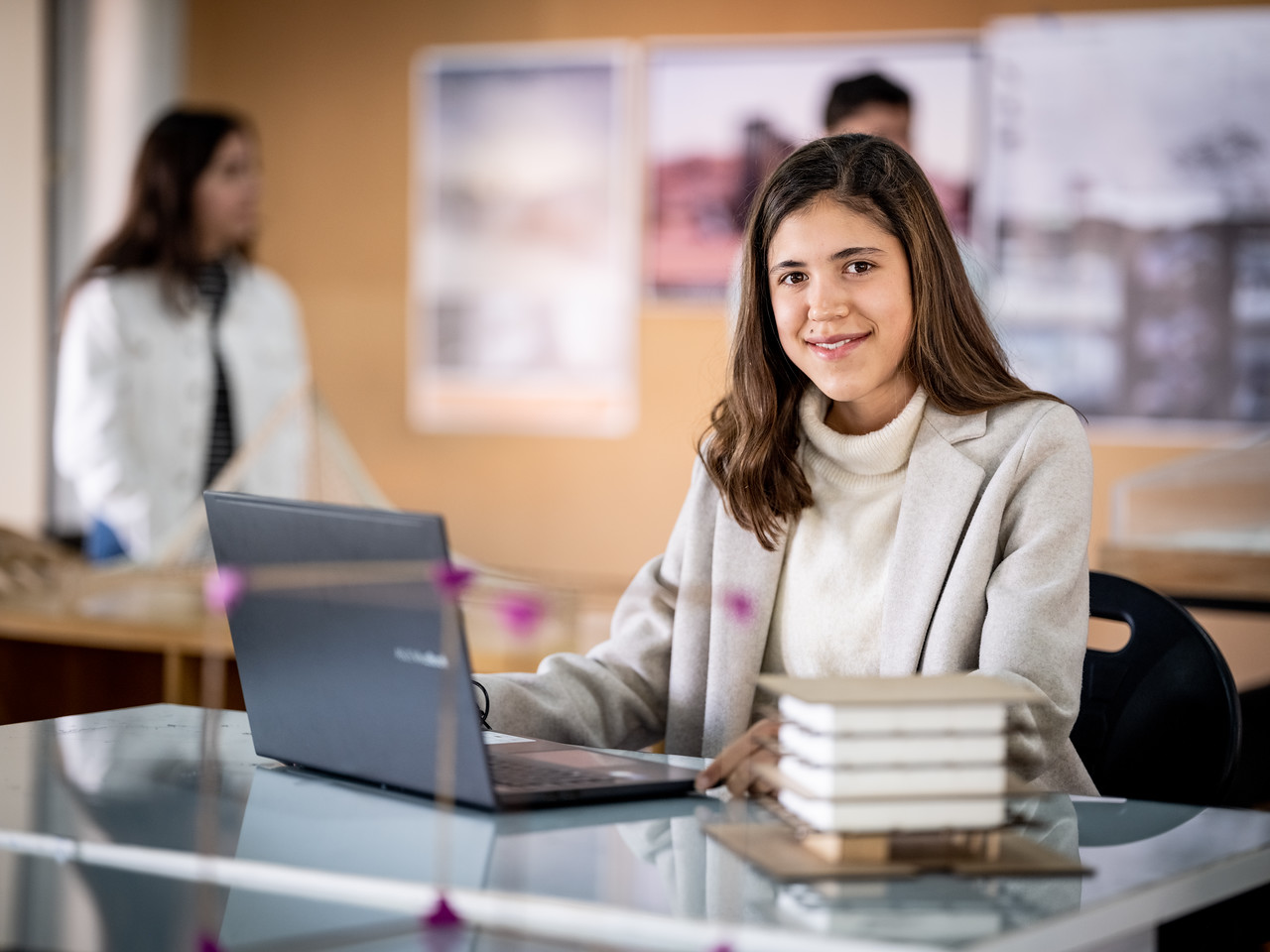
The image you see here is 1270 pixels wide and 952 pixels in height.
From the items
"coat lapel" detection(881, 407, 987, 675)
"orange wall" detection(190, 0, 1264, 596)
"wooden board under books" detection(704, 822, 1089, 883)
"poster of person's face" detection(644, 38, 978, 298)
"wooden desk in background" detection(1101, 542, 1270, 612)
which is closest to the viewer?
"wooden board under books" detection(704, 822, 1089, 883)

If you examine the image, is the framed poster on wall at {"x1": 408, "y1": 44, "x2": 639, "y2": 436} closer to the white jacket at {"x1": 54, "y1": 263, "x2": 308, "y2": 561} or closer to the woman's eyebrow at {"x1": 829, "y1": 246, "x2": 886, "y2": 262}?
the white jacket at {"x1": 54, "y1": 263, "x2": 308, "y2": 561}

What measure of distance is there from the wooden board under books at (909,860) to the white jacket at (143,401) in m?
2.48

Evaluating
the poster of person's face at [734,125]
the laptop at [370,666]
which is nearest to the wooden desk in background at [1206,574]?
the poster of person's face at [734,125]

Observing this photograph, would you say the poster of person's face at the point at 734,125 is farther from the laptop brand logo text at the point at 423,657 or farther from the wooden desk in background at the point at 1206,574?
the laptop brand logo text at the point at 423,657

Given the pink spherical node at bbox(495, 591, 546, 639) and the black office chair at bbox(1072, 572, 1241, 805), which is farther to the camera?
the black office chair at bbox(1072, 572, 1241, 805)

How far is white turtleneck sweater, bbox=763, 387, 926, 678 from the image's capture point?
172 centimetres

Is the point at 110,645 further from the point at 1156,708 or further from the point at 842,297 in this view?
the point at 1156,708

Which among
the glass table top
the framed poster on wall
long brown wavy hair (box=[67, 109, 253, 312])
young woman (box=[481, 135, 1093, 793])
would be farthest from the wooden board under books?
the framed poster on wall

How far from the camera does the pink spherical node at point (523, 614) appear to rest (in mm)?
996

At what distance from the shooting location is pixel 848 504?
1.79 metres

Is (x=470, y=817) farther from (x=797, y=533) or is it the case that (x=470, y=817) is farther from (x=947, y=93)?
(x=947, y=93)

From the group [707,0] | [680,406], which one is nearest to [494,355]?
[680,406]

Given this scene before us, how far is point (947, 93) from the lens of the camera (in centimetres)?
452

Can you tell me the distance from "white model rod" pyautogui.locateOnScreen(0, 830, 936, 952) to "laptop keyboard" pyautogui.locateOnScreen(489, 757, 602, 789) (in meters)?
0.21
